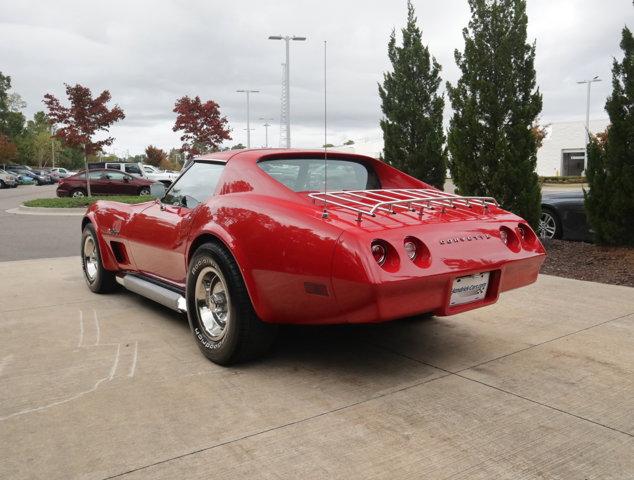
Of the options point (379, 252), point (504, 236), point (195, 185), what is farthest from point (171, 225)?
point (504, 236)

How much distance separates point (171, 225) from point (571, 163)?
163ft

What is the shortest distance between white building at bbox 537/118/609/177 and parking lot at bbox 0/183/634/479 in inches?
1848

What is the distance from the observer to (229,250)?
3.49m

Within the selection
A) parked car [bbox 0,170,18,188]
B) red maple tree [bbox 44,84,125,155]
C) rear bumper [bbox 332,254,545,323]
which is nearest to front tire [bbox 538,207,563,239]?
rear bumper [bbox 332,254,545,323]

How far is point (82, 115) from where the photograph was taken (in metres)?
21.0

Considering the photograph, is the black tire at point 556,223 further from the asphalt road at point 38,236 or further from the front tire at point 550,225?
the asphalt road at point 38,236

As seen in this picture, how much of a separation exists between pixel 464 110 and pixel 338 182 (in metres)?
4.82

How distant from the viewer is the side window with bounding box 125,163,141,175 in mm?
28220

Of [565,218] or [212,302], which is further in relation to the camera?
[565,218]

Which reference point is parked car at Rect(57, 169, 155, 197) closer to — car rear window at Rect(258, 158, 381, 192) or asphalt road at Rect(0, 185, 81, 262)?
asphalt road at Rect(0, 185, 81, 262)

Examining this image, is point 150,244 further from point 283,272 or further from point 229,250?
point 283,272

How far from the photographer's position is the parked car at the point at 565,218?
8625mm

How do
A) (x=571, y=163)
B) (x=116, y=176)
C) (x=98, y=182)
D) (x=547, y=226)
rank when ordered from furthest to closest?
(x=571, y=163) → (x=116, y=176) → (x=98, y=182) → (x=547, y=226)

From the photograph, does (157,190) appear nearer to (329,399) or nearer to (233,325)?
(233,325)
